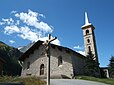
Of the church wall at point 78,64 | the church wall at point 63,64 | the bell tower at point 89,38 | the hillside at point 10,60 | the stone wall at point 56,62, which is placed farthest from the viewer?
the hillside at point 10,60

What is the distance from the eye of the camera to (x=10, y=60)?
274 feet

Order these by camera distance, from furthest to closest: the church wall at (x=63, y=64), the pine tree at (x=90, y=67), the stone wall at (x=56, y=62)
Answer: the pine tree at (x=90, y=67), the stone wall at (x=56, y=62), the church wall at (x=63, y=64)

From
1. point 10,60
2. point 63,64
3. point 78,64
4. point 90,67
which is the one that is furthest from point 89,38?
point 10,60

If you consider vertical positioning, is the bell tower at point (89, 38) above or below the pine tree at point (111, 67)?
above

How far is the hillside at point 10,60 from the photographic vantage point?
236ft

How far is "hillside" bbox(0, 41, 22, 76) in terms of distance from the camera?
236 ft

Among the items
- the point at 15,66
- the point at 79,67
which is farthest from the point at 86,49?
the point at 15,66

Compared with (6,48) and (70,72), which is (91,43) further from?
(6,48)

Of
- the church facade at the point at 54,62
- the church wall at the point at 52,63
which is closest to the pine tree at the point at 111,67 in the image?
the church facade at the point at 54,62

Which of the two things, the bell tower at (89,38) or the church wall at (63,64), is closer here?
the church wall at (63,64)

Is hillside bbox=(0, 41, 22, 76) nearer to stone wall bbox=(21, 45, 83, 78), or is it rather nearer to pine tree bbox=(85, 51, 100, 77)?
stone wall bbox=(21, 45, 83, 78)

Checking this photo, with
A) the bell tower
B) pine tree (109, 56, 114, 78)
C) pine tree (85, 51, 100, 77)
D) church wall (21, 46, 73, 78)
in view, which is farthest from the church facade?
pine tree (109, 56, 114, 78)

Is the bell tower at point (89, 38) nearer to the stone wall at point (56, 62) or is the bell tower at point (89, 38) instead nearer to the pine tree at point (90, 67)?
the pine tree at point (90, 67)

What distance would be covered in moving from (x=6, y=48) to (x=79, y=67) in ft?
223
